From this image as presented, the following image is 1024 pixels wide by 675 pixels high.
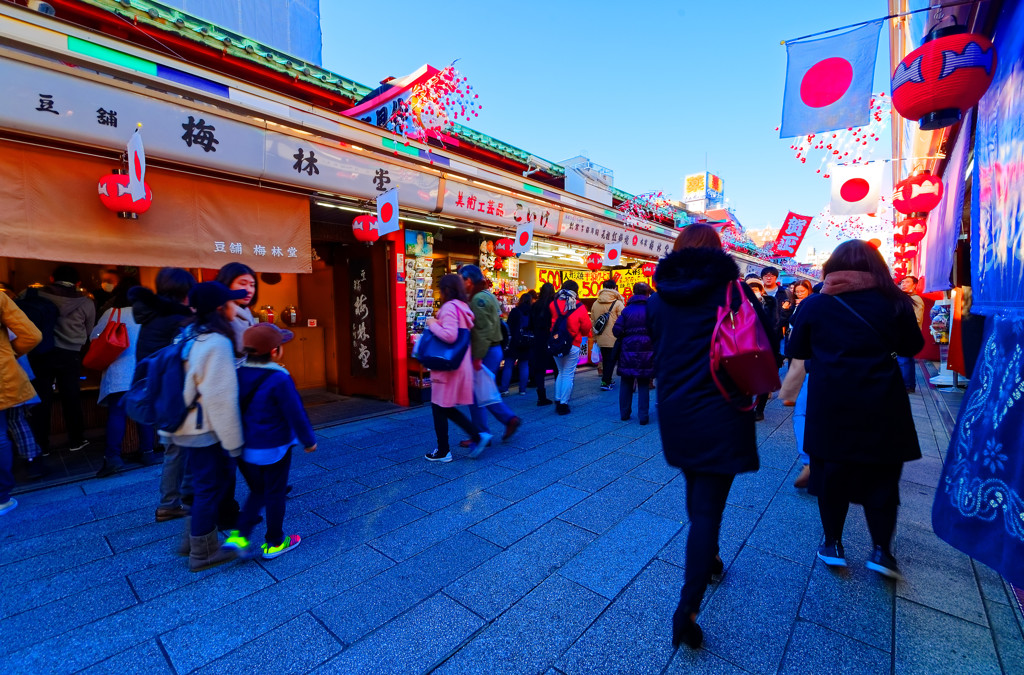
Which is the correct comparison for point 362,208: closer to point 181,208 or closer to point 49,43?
point 181,208

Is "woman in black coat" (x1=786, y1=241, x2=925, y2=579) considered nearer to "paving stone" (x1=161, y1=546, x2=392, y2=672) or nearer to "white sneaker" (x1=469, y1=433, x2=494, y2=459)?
"paving stone" (x1=161, y1=546, x2=392, y2=672)

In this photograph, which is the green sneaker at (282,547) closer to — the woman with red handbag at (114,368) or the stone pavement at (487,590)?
the stone pavement at (487,590)

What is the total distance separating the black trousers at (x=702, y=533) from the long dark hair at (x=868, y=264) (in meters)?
1.48

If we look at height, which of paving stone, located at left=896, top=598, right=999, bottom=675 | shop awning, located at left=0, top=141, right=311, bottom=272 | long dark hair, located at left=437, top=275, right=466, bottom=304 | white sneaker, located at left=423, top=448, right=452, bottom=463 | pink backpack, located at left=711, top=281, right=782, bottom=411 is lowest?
white sneaker, located at left=423, top=448, right=452, bottom=463

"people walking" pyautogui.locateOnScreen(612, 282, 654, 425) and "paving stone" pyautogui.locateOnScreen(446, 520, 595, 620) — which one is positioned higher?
"people walking" pyautogui.locateOnScreen(612, 282, 654, 425)

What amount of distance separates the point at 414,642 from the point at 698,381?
1882mm

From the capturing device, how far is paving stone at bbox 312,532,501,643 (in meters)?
2.33

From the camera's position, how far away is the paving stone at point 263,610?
7.04ft

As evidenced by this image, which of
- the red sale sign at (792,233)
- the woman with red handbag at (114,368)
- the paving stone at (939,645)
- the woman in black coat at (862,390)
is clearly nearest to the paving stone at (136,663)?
the woman with red handbag at (114,368)

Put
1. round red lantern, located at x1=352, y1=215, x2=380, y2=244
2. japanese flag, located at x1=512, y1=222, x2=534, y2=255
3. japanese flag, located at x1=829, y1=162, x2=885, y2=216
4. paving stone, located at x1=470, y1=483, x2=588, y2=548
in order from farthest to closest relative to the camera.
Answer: japanese flag, located at x1=829, y1=162, x2=885, y2=216, japanese flag, located at x1=512, y1=222, x2=534, y2=255, round red lantern, located at x1=352, y1=215, x2=380, y2=244, paving stone, located at x1=470, y1=483, x2=588, y2=548

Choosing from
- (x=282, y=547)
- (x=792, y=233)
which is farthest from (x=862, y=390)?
(x=792, y=233)

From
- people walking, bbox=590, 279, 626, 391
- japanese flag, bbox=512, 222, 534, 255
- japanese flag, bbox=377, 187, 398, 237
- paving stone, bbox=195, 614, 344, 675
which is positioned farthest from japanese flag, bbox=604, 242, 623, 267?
paving stone, bbox=195, 614, 344, 675

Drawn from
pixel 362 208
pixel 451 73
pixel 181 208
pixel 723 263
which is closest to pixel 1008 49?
pixel 723 263

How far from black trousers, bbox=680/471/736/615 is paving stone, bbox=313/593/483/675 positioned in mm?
1075
